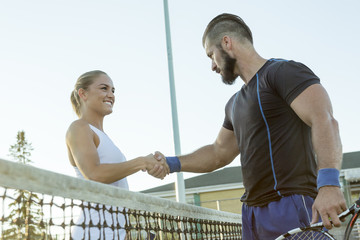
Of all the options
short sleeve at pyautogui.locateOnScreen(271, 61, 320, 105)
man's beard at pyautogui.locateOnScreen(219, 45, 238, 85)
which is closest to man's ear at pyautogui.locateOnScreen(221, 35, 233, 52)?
man's beard at pyautogui.locateOnScreen(219, 45, 238, 85)

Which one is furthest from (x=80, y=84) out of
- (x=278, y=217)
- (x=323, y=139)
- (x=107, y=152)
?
(x=323, y=139)

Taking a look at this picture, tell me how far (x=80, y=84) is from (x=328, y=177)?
2187 millimetres

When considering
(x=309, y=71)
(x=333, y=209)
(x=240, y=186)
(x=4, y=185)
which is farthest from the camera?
(x=240, y=186)

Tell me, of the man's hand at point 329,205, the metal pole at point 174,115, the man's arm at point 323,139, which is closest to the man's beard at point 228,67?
the man's arm at point 323,139

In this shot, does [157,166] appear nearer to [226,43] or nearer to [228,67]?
[228,67]

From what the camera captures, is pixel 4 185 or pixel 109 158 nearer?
pixel 4 185

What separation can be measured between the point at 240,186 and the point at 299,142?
29892 millimetres

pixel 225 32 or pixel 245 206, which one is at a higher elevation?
pixel 225 32

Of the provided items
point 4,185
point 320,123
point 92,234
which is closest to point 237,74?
point 320,123

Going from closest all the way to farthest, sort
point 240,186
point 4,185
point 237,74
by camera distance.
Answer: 1. point 4,185
2. point 237,74
3. point 240,186

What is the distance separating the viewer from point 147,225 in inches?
154

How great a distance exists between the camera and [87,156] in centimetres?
366

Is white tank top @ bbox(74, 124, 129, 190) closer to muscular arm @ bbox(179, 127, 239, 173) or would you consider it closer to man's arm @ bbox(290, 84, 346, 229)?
muscular arm @ bbox(179, 127, 239, 173)

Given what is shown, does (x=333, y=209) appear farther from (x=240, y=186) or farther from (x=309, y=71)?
(x=240, y=186)
